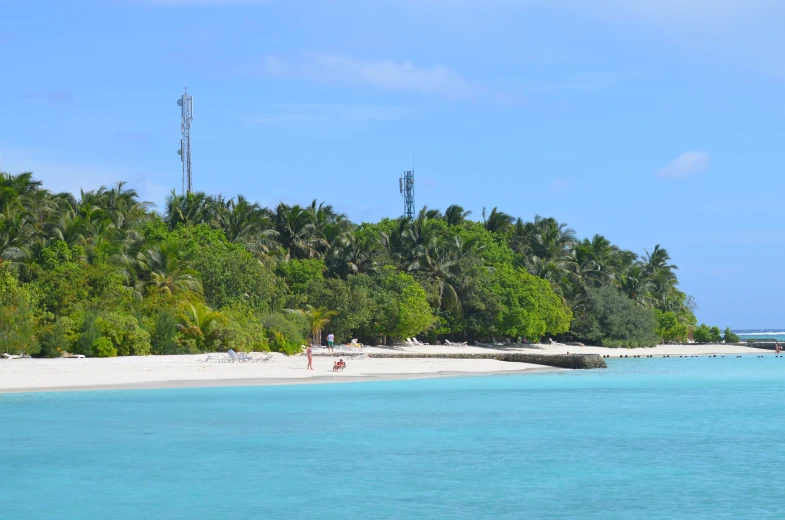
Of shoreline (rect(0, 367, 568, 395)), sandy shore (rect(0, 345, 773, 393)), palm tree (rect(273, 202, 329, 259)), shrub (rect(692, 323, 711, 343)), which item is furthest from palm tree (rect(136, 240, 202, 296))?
shrub (rect(692, 323, 711, 343))

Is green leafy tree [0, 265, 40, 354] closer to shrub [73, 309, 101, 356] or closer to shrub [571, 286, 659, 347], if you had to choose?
shrub [73, 309, 101, 356]

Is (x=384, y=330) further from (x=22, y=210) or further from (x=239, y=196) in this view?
(x=22, y=210)

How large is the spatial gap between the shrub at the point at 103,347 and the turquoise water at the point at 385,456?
14.8 ft

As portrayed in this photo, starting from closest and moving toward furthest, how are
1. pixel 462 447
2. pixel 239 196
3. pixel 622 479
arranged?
pixel 622 479, pixel 462 447, pixel 239 196

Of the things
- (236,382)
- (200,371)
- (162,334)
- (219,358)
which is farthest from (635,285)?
(236,382)

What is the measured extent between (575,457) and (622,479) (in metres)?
2.38

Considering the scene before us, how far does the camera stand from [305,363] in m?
41.9

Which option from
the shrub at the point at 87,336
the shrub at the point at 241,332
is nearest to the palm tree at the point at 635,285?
the shrub at the point at 241,332

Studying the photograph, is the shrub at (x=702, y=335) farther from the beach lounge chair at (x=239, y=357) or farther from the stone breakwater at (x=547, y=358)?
the beach lounge chair at (x=239, y=357)

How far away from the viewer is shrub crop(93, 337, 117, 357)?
36.0 meters

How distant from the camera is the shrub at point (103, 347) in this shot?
118ft

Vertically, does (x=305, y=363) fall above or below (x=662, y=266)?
below

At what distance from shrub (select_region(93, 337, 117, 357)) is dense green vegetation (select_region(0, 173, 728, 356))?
0.06 metres

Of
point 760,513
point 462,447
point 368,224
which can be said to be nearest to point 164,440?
point 462,447
